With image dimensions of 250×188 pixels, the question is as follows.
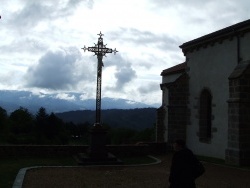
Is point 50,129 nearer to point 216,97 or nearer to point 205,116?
point 205,116

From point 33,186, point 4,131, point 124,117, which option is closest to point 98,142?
point 33,186

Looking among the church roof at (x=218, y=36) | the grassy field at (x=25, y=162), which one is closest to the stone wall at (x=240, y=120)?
the church roof at (x=218, y=36)

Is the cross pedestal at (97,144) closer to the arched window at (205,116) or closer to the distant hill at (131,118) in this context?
the arched window at (205,116)

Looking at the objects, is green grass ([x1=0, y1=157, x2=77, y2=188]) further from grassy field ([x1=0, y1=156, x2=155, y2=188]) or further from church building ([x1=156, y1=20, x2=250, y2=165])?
church building ([x1=156, y1=20, x2=250, y2=165])

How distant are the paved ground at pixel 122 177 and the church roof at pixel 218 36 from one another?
209 inches

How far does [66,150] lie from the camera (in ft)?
51.1

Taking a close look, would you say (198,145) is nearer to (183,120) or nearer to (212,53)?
(183,120)

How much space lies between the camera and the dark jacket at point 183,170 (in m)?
5.44

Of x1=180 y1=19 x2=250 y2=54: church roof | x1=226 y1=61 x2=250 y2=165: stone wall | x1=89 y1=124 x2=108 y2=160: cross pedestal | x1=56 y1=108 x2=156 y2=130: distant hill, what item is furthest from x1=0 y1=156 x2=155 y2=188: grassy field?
x1=56 y1=108 x2=156 y2=130: distant hill

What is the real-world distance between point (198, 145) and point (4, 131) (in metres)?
36.6

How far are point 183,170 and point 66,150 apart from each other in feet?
35.3

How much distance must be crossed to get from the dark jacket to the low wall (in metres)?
10.6

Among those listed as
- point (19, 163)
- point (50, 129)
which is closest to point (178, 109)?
point (19, 163)

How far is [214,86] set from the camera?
15773 millimetres
